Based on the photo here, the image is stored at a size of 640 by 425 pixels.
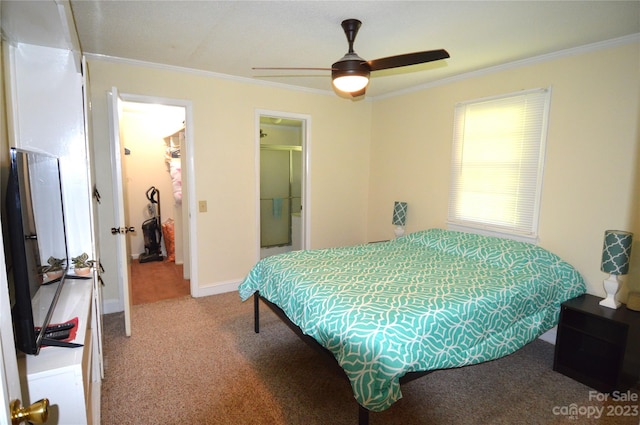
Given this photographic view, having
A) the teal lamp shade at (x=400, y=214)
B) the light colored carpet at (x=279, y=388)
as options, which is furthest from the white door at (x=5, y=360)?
the teal lamp shade at (x=400, y=214)

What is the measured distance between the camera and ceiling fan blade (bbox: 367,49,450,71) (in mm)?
1937

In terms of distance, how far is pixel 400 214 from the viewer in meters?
4.08

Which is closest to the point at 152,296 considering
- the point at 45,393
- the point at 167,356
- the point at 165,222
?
the point at 167,356

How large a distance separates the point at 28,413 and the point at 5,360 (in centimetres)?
13

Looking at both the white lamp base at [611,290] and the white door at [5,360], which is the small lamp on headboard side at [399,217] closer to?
the white lamp base at [611,290]

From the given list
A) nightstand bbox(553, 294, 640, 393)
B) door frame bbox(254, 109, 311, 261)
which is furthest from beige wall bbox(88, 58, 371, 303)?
nightstand bbox(553, 294, 640, 393)

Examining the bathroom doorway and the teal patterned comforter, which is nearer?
the teal patterned comforter

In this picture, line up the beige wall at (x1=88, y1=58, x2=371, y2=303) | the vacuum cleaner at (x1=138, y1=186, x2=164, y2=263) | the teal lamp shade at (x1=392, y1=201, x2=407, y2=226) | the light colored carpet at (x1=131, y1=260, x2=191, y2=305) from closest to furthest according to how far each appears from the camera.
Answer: the beige wall at (x1=88, y1=58, x2=371, y2=303)
the light colored carpet at (x1=131, y1=260, x2=191, y2=305)
the teal lamp shade at (x1=392, y1=201, x2=407, y2=226)
the vacuum cleaner at (x1=138, y1=186, x2=164, y2=263)

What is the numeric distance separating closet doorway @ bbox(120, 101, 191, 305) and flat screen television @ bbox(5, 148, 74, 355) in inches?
123

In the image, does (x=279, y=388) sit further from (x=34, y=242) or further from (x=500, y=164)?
(x=500, y=164)

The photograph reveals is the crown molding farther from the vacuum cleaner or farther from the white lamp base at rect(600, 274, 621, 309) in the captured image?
the vacuum cleaner

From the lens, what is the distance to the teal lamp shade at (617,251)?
230 centimetres

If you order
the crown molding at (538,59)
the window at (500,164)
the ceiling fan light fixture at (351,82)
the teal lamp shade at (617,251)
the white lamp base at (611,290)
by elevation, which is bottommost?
the white lamp base at (611,290)

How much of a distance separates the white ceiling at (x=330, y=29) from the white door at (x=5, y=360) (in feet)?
6.66
